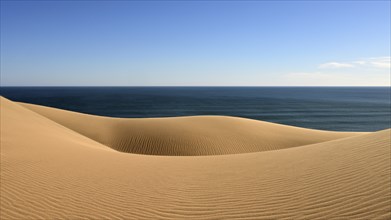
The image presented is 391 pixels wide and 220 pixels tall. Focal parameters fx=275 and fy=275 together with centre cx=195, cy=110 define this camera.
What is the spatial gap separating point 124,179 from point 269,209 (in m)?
4.07

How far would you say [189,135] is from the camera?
21188 mm

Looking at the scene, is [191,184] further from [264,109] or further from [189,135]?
[264,109]

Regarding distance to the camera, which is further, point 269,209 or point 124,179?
point 124,179

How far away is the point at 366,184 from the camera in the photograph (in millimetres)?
4879

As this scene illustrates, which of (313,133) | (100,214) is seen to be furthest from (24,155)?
(313,133)

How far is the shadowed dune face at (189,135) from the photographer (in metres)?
19.7

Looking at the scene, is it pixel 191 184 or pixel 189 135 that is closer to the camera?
pixel 191 184

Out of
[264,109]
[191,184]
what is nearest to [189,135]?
[191,184]

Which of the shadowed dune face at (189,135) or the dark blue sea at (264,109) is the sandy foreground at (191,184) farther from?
the dark blue sea at (264,109)

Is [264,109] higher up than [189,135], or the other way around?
[189,135]

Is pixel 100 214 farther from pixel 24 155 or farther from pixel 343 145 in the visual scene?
pixel 343 145

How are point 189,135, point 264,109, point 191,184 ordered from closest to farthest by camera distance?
point 191,184
point 189,135
point 264,109

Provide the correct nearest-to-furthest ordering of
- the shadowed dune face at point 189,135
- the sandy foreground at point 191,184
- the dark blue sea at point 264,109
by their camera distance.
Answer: the sandy foreground at point 191,184 → the shadowed dune face at point 189,135 → the dark blue sea at point 264,109

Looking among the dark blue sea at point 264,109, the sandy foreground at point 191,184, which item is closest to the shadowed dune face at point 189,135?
the sandy foreground at point 191,184
